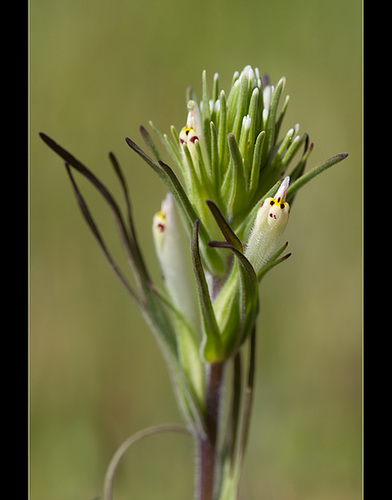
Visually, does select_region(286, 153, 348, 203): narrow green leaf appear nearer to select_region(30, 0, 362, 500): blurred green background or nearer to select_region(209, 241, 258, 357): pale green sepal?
select_region(209, 241, 258, 357): pale green sepal

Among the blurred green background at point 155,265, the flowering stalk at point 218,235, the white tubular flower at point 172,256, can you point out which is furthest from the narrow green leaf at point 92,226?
the blurred green background at point 155,265

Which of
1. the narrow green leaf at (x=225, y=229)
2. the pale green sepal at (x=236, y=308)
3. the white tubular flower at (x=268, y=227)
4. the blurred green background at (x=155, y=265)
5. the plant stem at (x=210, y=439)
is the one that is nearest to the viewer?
the narrow green leaf at (x=225, y=229)

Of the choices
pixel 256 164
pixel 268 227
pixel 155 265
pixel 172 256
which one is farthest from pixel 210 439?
pixel 155 265

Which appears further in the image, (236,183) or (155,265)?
(155,265)

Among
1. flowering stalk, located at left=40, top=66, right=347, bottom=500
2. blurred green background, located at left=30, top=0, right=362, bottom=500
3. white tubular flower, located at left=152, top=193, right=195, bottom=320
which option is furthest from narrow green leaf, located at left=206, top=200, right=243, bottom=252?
blurred green background, located at left=30, top=0, right=362, bottom=500

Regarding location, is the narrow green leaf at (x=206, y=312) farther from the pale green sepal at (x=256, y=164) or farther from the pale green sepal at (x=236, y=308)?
the pale green sepal at (x=256, y=164)

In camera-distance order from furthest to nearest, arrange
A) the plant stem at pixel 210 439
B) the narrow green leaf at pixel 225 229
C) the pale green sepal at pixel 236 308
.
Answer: the plant stem at pixel 210 439 → the pale green sepal at pixel 236 308 → the narrow green leaf at pixel 225 229

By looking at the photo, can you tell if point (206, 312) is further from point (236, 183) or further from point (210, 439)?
point (210, 439)
